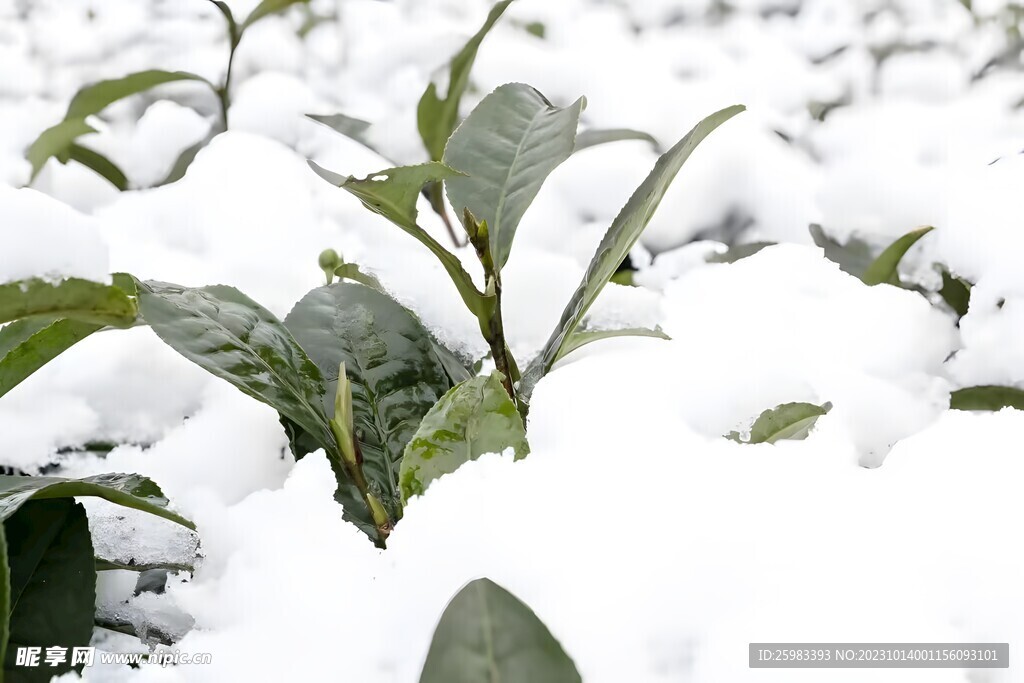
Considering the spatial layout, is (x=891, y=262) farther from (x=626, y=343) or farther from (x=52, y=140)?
(x=52, y=140)

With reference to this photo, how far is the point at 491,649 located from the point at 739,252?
0.51 metres

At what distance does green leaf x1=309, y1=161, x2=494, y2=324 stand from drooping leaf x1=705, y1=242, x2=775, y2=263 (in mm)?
309

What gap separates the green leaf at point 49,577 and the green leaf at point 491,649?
220 mm

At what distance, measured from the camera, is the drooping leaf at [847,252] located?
29.0 inches

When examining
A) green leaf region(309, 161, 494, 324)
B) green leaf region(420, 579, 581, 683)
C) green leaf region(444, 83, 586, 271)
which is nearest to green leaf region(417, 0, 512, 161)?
green leaf region(444, 83, 586, 271)

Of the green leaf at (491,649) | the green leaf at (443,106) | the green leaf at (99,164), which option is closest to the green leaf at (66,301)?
the green leaf at (491,649)

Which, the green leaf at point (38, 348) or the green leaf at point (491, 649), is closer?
the green leaf at point (491, 649)

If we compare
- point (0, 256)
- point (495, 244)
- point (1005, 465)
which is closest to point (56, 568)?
point (0, 256)

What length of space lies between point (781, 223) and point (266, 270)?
46 centimetres

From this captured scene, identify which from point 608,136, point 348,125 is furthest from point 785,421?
point 348,125

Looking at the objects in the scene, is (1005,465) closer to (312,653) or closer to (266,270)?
(312,653)

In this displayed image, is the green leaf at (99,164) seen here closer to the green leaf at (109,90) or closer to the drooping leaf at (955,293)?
the green leaf at (109,90)

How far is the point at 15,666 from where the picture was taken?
1.27ft

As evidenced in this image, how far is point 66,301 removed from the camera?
0.34m
